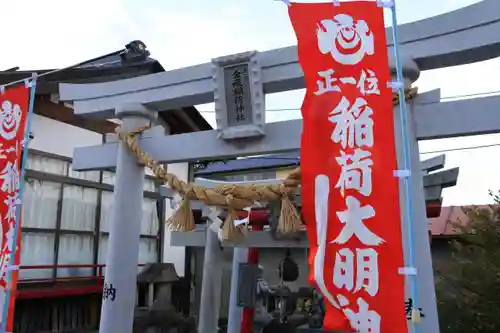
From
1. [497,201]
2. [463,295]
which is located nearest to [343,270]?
[463,295]

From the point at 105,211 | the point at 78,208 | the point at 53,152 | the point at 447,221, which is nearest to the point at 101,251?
the point at 105,211

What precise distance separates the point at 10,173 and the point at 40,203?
379cm

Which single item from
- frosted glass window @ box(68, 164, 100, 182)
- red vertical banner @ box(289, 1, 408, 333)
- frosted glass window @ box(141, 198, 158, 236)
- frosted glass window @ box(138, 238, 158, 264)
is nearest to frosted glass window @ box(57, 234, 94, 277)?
frosted glass window @ box(68, 164, 100, 182)

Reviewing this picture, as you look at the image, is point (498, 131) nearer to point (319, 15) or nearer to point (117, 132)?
point (319, 15)

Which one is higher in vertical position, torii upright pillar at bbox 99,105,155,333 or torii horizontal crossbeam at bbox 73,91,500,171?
torii horizontal crossbeam at bbox 73,91,500,171

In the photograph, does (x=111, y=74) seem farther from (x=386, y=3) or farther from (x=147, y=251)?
(x=386, y=3)

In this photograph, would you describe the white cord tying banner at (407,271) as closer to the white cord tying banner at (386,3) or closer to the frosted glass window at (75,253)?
the white cord tying banner at (386,3)

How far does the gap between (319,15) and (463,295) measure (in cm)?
529

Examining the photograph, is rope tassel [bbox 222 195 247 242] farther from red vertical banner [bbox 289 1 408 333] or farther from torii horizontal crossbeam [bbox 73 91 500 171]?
red vertical banner [bbox 289 1 408 333]

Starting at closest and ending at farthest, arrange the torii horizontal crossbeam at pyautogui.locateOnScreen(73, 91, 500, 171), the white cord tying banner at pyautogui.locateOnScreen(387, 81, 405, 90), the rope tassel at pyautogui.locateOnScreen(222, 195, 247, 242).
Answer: the white cord tying banner at pyautogui.locateOnScreen(387, 81, 405, 90) → the torii horizontal crossbeam at pyautogui.locateOnScreen(73, 91, 500, 171) → the rope tassel at pyautogui.locateOnScreen(222, 195, 247, 242)

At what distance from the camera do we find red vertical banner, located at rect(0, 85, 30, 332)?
14.8 ft

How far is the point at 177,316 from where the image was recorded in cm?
725

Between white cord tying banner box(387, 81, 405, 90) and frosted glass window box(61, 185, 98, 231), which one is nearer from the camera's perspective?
white cord tying banner box(387, 81, 405, 90)

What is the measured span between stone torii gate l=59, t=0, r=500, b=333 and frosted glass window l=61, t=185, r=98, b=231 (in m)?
3.85
